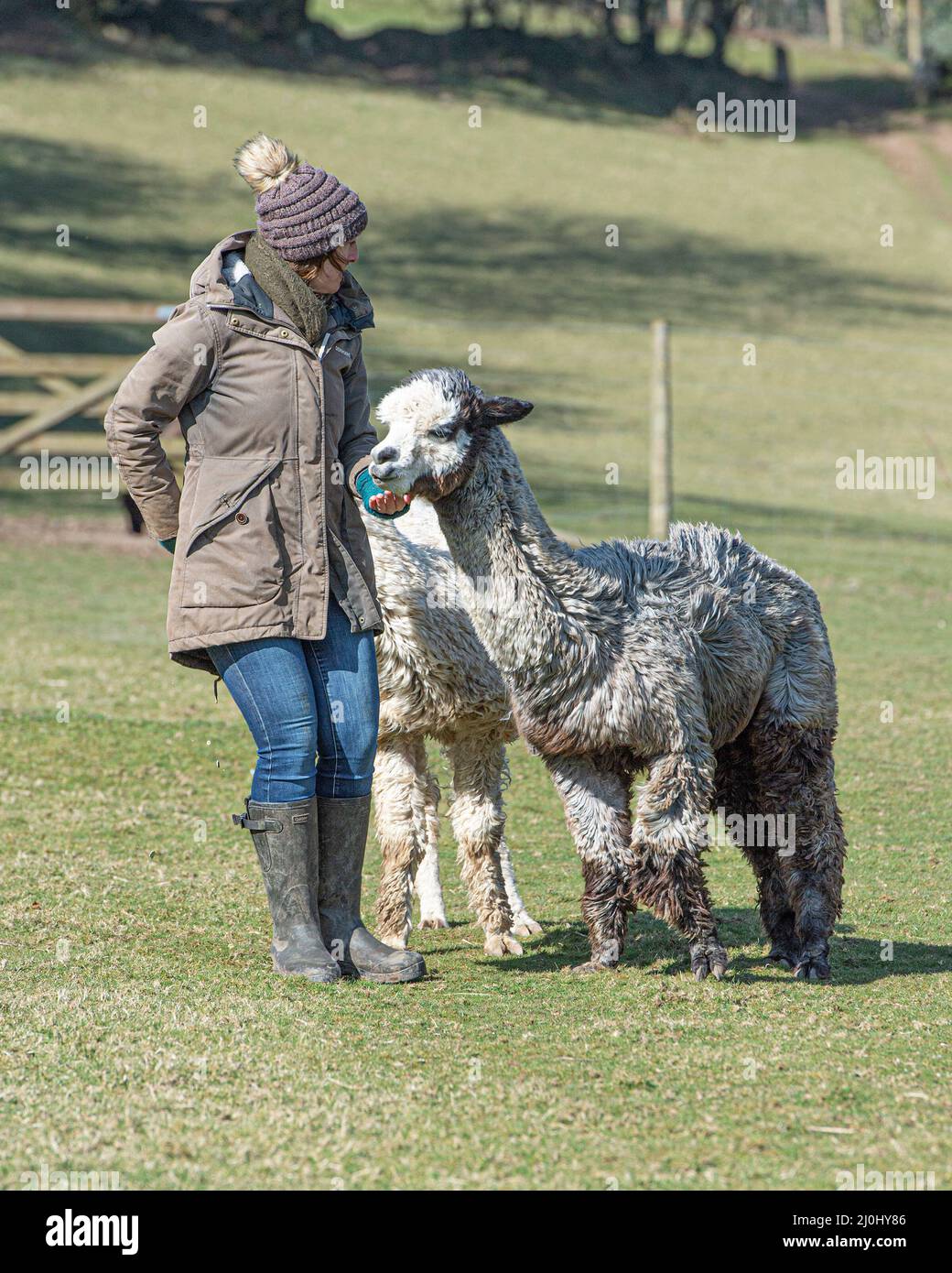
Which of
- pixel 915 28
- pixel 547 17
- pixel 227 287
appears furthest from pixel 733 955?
pixel 915 28

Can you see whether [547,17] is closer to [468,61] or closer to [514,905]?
[468,61]

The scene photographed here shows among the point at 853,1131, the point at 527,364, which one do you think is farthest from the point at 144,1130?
the point at 527,364

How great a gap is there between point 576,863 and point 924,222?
33331 mm

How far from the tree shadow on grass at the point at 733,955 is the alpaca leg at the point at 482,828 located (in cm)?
13

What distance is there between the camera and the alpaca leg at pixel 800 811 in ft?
17.2

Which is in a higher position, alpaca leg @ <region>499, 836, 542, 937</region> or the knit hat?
the knit hat

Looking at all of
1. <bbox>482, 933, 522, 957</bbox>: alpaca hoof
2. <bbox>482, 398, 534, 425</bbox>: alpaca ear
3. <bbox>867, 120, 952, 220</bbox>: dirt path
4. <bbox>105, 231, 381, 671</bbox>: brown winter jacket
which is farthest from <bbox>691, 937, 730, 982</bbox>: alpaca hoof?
<bbox>867, 120, 952, 220</bbox>: dirt path

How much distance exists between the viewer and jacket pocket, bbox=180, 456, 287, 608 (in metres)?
4.51

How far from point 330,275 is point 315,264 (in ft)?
0.19

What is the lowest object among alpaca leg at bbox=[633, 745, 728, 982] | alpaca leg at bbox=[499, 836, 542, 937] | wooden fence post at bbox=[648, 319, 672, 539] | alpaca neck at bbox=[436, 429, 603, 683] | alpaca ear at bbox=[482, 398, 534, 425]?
alpaca leg at bbox=[499, 836, 542, 937]

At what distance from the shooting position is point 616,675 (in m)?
4.89

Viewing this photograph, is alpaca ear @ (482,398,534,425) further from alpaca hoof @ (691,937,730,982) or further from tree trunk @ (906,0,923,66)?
tree trunk @ (906,0,923,66)

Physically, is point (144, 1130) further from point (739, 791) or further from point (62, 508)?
point (62, 508)

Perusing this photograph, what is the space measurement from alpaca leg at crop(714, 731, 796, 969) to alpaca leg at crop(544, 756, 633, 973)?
54cm
